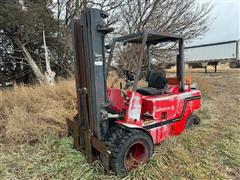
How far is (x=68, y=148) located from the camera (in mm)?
3695

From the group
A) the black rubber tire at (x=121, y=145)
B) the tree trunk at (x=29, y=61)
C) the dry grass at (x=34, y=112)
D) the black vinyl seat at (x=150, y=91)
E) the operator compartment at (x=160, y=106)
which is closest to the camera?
the black rubber tire at (x=121, y=145)

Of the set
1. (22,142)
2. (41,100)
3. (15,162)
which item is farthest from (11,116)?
(15,162)

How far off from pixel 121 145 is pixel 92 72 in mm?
1042

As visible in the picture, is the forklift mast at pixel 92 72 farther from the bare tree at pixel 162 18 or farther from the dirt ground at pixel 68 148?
the bare tree at pixel 162 18

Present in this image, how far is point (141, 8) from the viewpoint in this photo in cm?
1127

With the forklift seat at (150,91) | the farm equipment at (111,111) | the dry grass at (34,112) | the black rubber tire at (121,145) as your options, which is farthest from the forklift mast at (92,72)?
the dry grass at (34,112)

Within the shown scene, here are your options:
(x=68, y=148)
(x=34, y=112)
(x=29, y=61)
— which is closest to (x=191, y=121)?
(x=68, y=148)

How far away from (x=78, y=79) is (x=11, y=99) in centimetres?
329

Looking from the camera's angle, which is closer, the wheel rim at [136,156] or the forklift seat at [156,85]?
the wheel rim at [136,156]

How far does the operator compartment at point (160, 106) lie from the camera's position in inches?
140

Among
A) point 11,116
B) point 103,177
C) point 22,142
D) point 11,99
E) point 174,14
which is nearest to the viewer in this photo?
point 103,177

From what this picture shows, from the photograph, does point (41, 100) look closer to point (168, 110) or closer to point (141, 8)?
point (168, 110)

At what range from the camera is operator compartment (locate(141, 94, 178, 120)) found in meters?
3.55

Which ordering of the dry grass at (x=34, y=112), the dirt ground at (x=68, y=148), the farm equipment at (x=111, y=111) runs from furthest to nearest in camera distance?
the dry grass at (x=34, y=112), the dirt ground at (x=68, y=148), the farm equipment at (x=111, y=111)
